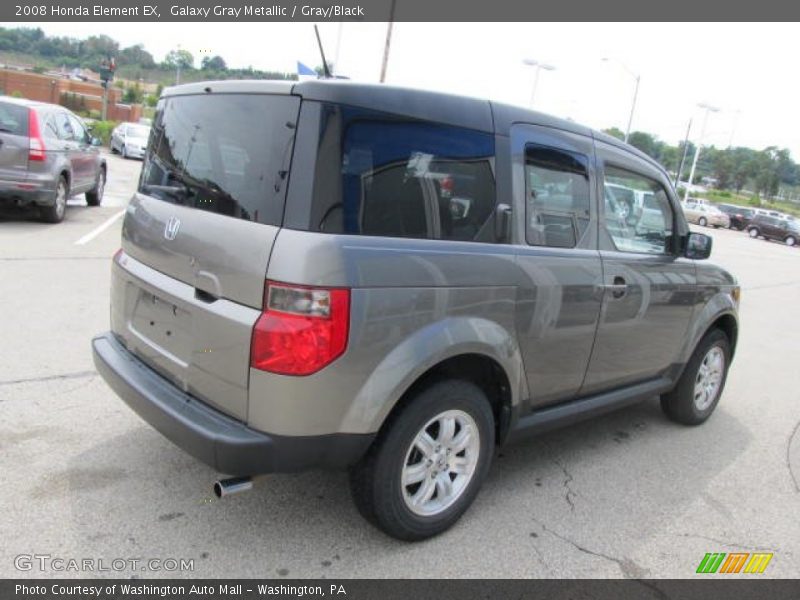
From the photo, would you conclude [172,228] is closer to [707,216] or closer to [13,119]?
[13,119]

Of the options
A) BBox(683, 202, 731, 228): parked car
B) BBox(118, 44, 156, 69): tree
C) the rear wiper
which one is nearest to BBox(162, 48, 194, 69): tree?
the rear wiper

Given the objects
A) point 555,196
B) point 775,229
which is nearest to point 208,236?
point 555,196

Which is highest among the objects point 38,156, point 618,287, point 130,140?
point 618,287

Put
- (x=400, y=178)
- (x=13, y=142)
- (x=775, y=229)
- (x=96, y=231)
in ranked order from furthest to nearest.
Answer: (x=775, y=229)
(x=96, y=231)
(x=13, y=142)
(x=400, y=178)

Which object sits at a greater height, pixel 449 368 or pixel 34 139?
pixel 34 139

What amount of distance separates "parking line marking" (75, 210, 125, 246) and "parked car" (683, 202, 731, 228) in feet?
124

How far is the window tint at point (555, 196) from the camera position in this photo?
3.29 metres

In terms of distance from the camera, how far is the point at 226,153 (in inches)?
111

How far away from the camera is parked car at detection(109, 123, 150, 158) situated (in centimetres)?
2689

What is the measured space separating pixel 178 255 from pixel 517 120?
5.66 feet

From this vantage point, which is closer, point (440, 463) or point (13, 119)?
point (440, 463)

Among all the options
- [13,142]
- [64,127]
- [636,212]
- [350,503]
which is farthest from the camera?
[64,127]

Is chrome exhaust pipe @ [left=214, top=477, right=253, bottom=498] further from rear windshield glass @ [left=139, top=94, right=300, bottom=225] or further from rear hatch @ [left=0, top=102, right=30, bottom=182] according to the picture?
rear hatch @ [left=0, top=102, right=30, bottom=182]

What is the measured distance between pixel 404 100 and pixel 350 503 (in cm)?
194
